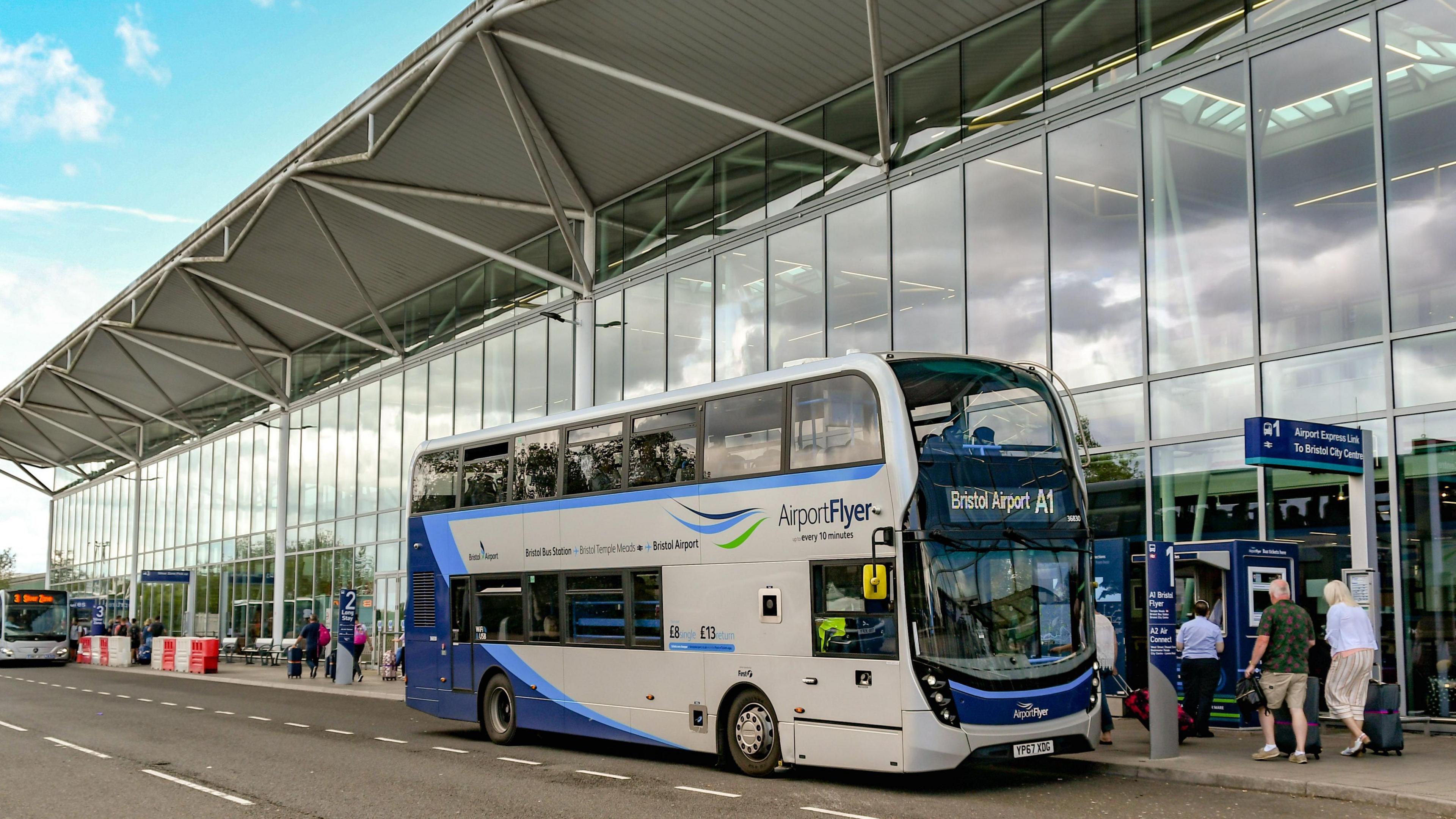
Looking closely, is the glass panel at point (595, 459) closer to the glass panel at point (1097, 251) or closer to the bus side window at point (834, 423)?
the bus side window at point (834, 423)

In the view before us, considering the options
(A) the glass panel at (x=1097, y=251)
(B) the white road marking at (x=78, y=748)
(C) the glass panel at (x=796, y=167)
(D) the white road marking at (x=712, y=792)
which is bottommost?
(B) the white road marking at (x=78, y=748)

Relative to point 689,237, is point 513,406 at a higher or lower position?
lower

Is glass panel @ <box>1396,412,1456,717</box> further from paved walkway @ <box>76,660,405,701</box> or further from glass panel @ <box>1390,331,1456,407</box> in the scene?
paved walkway @ <box>76,660,405,701</box>

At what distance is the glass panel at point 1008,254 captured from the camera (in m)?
18.2

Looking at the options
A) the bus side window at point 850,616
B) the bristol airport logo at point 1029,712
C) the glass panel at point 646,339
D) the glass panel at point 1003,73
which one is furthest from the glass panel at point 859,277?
the bristol airport logo at point 1029,712

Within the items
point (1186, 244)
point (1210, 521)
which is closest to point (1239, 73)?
point (1186, 244)

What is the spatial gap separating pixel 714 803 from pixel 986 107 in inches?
498

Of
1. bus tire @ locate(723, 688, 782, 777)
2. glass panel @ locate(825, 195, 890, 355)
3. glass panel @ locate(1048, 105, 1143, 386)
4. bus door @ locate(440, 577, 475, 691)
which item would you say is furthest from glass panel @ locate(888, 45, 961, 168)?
bus tire @ locate(723, 688, 782, 777)

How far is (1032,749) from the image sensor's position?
10641mm

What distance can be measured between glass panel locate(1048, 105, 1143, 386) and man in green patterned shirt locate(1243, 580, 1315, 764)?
5.74 m

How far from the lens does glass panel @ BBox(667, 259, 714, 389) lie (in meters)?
25.1

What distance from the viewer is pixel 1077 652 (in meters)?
11.2

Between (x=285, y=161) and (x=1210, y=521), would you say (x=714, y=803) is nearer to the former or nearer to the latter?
(x=1210, y=521)

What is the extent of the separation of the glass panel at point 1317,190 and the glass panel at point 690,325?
11.7 m
